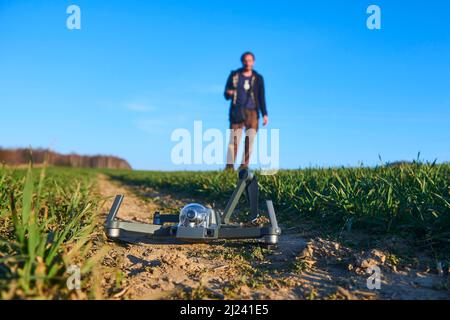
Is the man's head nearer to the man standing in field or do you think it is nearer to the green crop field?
the man standing in field

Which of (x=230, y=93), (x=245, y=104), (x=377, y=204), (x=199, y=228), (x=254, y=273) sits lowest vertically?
(x=254, y=273)

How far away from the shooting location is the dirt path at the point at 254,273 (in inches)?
99.7

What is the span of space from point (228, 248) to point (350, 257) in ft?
3.65

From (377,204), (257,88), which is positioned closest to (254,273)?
(377,204)

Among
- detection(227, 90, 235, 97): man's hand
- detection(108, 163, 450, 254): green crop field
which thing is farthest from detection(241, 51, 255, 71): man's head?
detection(108, 163, 450, 254): green crop field

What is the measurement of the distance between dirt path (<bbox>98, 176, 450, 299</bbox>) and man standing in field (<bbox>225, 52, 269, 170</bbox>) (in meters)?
6.97

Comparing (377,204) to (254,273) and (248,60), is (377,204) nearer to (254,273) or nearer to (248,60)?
(254,273)

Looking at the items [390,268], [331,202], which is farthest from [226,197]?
[390,268]

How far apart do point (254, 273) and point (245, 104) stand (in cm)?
805

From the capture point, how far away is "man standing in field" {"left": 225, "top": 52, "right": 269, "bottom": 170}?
1073 centimetres

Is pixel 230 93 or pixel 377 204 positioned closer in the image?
pixel 377 204

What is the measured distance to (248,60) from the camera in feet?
34.9

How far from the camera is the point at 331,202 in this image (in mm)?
4668
